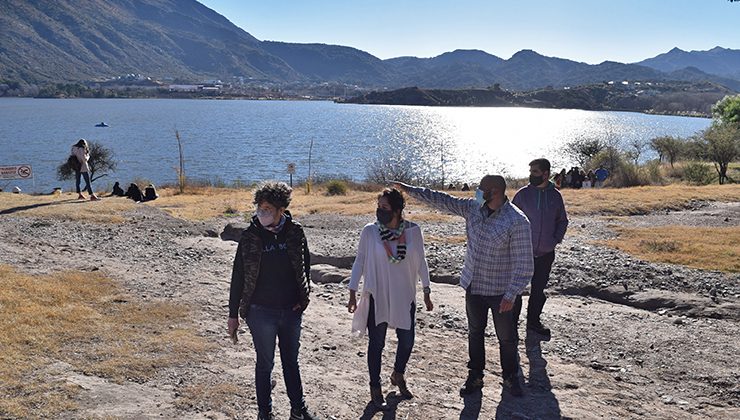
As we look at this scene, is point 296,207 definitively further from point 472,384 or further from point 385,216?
point 385,216

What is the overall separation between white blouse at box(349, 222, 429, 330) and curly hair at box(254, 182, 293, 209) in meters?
0.84

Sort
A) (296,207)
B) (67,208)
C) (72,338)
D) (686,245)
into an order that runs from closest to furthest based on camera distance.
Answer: (72,338) < (686,245) < (67,208) < (296,207)

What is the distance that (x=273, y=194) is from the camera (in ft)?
14.2

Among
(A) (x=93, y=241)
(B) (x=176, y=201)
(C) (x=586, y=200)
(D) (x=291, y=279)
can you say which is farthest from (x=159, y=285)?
(C) (x=586, y=200)

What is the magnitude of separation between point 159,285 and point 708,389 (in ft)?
24.6

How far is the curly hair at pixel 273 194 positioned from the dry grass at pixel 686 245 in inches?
386

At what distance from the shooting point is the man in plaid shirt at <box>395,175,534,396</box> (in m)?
5.04

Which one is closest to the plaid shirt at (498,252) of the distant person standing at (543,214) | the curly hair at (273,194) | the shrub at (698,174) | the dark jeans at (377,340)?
the dark jeans at (377,340)

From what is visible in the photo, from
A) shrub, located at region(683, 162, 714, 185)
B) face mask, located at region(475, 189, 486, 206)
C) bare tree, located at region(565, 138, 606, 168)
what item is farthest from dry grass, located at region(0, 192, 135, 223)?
bare tree, located at region(565, 138, 606, 168)

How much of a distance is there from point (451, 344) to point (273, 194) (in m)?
3.92

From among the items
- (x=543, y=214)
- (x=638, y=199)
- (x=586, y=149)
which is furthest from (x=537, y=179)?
(x=586, y=149)

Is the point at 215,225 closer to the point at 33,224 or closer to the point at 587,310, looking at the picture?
the point at 33,224

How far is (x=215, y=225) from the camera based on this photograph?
55.2 ft

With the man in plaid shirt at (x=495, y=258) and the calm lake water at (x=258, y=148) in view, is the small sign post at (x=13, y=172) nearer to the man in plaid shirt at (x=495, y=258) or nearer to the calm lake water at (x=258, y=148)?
the calm lake water at (x=258, y=148)
